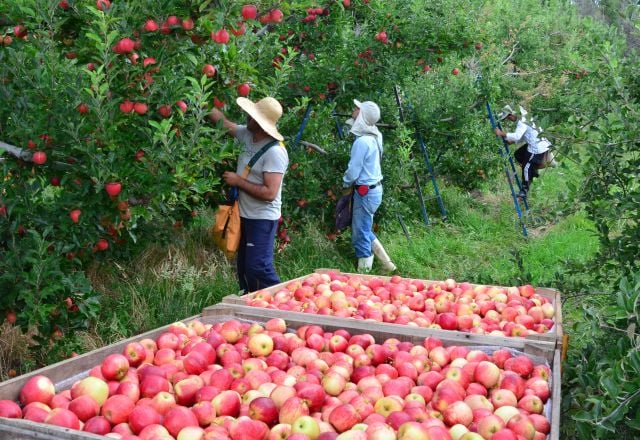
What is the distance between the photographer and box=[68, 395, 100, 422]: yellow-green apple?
2.37 meters

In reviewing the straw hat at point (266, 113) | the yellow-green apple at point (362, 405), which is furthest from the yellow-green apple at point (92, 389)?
the straw hat at point (266, 113)

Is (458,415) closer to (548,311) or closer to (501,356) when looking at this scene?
(501,356)

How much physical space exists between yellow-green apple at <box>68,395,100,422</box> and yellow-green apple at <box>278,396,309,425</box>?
2.01 feet

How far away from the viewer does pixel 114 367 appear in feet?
8.77

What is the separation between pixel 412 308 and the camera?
3.94 metres

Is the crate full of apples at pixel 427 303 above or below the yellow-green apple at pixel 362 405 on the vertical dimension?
below

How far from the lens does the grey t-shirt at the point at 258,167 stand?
4.80 meters

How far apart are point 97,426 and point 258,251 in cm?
282

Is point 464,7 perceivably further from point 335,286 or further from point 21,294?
point 21,294

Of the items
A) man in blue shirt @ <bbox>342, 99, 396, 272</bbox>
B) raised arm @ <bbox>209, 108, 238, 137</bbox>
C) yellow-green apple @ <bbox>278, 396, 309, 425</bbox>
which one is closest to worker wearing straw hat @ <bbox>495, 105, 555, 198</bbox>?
man in blue shirt @ <bbox>342, 99, 396, 272</bbox>

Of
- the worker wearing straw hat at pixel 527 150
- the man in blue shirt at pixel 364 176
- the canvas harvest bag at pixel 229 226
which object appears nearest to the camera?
the canvas harvest bag at pixel 229 226

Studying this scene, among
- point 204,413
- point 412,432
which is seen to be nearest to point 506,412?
point 412,432

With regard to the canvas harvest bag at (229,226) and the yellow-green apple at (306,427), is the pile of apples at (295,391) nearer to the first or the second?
the yellow-green apple at (306,427)

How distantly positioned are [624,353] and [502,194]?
30.6 feet
